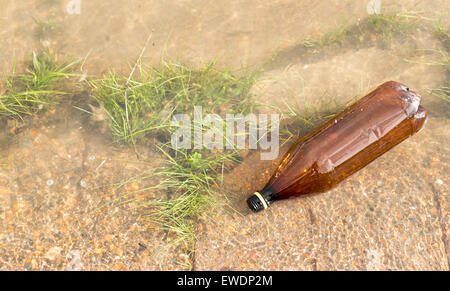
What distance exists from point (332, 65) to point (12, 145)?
5.78ft

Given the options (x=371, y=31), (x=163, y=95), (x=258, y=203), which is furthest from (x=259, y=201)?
(x=371, y=31)

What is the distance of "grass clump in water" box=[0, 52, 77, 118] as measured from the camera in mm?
1872

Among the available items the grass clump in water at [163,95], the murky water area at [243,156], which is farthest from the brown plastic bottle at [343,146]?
the grass clump in water at [163,95]

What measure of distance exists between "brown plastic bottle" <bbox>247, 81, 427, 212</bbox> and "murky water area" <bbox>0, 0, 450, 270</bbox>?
114 mm

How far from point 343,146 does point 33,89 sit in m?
1.59

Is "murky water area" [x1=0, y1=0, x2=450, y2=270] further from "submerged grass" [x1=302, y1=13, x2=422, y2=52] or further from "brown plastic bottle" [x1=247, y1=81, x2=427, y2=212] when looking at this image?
"brown plastic bottle" [x1=247, y1=81, x2=427, y2=212]

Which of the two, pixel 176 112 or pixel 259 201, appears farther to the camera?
pixel 176 112

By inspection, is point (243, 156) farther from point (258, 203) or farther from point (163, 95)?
point (163, 95)

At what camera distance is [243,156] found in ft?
6.05

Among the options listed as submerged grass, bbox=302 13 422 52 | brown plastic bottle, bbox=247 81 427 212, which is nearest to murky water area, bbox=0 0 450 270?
submerged grass, bbox=302 13 422 52

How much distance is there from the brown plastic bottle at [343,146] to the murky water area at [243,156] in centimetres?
11

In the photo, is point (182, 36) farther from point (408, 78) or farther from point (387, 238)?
point (387, 238)

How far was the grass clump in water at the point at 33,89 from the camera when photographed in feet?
6.14

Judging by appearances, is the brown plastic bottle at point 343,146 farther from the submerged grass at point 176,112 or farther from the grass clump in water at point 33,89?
the grass clump in water at point 33,89
